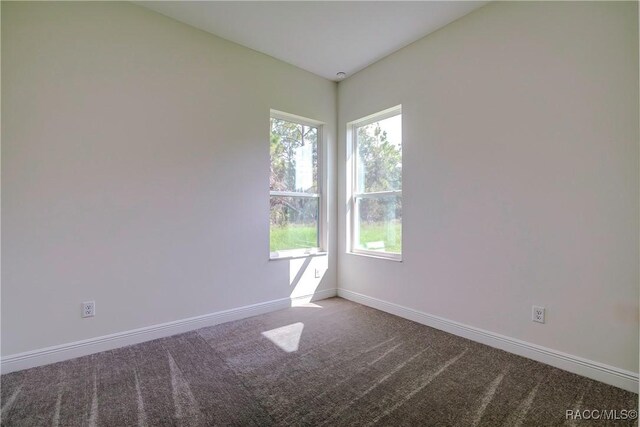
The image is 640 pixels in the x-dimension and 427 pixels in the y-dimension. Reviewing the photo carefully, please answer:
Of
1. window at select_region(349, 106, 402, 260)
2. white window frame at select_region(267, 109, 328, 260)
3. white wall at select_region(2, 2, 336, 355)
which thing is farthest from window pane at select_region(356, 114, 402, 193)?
white wall at select_region(2, 2, 336, 355)

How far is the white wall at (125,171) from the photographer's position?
2.12 meters

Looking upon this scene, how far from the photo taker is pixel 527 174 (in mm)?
2303

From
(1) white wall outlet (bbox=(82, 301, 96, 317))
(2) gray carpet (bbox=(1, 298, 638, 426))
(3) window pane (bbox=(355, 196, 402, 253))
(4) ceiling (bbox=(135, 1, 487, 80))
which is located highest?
(4) ceiling (bbox=(135, 1, 487, 80))

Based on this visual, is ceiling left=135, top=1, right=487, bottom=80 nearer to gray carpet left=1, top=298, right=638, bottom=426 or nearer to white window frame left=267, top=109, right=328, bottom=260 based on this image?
white window frame left=267, top=109, right=328, bottom=260

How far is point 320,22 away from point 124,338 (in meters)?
3.17

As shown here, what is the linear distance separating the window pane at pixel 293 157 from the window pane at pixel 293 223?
0.49ft

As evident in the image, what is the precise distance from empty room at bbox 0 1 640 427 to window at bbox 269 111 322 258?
59 millimetres

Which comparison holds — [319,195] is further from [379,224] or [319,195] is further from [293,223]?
[379,224]

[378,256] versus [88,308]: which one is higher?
[378,256]

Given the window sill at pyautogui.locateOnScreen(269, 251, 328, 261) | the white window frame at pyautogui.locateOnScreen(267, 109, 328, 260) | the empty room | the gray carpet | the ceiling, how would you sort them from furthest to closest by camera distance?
1. the white window frame at pyautogui.locateOnScreen(267, 109, 328, 260)
2. the window sill at pyautogui.locateOnScreen(269, 251, 328, 261)
3. the ceiling
4. the empty room
5. the gray carpet

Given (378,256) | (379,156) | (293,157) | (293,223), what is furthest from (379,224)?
(293,157)

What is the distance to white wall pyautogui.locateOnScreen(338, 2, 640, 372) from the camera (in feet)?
6.32

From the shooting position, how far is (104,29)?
2398 millimetres

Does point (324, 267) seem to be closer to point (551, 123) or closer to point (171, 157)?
point (171, 157)
